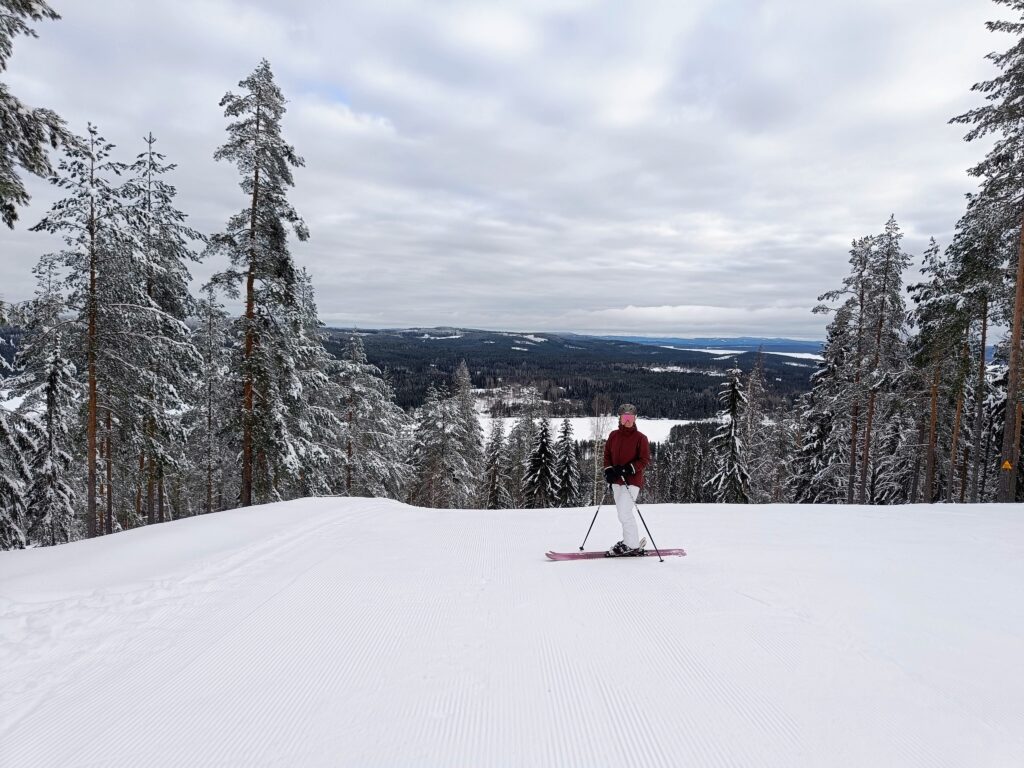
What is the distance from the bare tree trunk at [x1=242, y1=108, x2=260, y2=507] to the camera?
13836 millimetres

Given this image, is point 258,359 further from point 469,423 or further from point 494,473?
point 494,473

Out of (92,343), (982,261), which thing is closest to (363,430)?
(92,343)

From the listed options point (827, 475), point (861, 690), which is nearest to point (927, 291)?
point (827, 475)

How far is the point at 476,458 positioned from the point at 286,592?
30413mm

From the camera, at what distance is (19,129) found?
7.20 metres

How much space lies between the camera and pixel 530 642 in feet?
13.8

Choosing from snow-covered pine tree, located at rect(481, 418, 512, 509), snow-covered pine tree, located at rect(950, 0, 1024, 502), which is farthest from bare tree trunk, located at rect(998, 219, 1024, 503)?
snow-covered pine tree, located at rect(481, 418, 512, 509)

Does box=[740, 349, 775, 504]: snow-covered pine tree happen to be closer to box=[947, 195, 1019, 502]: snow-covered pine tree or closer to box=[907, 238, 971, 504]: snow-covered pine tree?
box=[907, 238, 971, 504]: snow-covered pine tree

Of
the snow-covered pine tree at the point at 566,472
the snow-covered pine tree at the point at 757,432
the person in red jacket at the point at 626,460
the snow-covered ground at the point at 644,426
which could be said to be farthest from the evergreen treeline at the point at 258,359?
the snow-covered ground at the point at 644,426

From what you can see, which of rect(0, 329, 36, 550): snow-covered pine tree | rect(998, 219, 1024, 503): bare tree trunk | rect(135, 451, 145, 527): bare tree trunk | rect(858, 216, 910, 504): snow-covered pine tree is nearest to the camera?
rect(0, 329, 36, 550): snow-covered pine tree

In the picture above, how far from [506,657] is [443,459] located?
2631 centimetres

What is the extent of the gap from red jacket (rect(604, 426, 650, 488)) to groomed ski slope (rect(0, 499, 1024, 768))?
50.3 inches

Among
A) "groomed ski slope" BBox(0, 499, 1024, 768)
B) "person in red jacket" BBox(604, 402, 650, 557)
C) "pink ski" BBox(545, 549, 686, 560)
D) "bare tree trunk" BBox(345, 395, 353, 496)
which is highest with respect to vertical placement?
"person in red jacket" BBox(604, 402, 650, 557)

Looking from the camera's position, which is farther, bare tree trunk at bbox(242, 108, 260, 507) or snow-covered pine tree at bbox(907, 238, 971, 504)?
snow-covered pine tree at bbox(907, 238, 971, 504)
